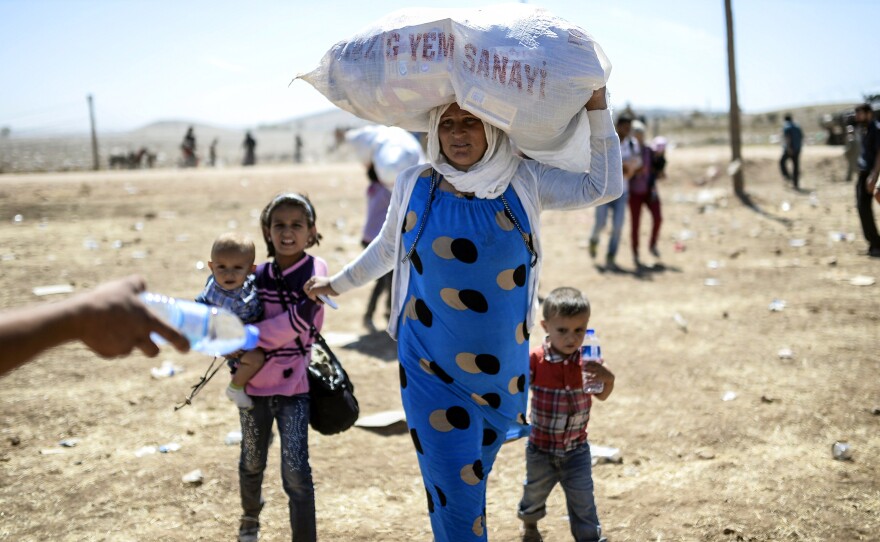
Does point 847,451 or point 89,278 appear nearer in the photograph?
point 847,451

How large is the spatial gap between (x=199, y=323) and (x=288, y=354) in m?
1.12

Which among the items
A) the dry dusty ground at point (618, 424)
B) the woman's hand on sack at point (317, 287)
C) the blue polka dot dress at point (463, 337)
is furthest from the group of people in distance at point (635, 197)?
the blue polka dot dress at point (463, 337)

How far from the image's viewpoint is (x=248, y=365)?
294 centimetres

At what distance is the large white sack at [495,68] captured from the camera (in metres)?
2.33

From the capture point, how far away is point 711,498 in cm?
367

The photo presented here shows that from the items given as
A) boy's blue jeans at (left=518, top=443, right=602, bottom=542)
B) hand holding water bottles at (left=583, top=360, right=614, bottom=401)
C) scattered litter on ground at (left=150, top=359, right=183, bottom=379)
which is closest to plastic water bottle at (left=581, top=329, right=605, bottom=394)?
hand holding water bottles at (left=583, top=360, right=614, bottom=401)

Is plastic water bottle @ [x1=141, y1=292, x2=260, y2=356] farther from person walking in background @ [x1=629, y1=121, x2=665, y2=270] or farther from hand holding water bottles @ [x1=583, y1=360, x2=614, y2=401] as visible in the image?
person walking in background @ [x1=629, y1=121, x2=665, y2=270]

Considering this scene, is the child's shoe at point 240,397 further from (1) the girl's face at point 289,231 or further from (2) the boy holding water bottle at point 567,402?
(2) the boy holding water bottle at point 567,402

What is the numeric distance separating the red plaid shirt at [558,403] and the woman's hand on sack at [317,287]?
34.4 inches

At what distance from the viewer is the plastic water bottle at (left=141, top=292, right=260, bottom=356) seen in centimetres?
180

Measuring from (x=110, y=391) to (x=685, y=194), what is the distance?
12971 mm

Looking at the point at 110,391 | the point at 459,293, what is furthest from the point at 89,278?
the point at 459,293

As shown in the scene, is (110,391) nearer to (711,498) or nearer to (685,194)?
(711,498)

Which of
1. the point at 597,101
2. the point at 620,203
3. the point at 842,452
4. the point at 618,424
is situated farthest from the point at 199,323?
the point at 620,203
